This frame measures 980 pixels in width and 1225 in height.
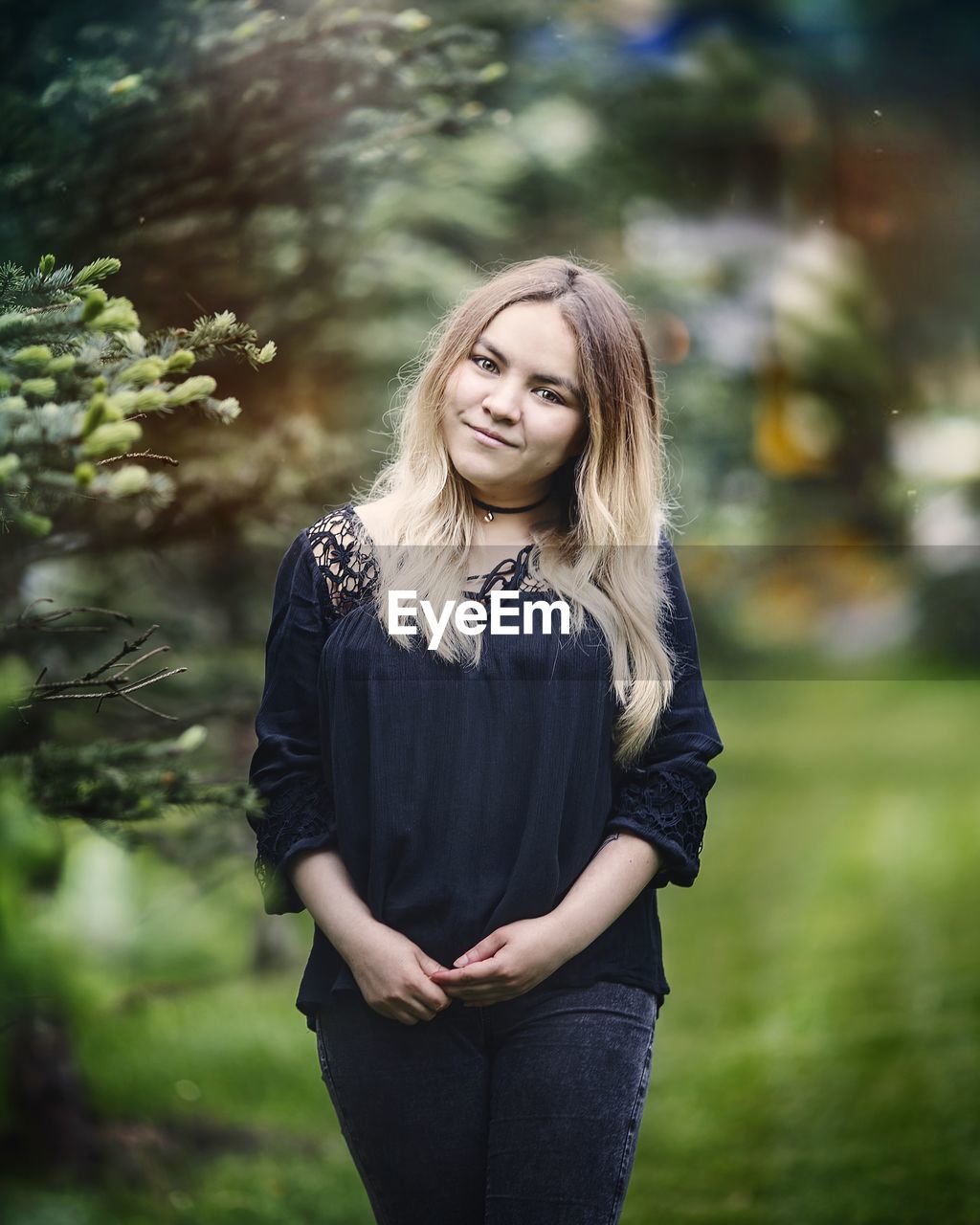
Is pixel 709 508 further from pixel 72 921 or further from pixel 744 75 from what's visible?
pixel 72 921

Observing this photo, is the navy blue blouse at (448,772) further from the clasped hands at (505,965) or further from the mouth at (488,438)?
the mouth at (488,438)

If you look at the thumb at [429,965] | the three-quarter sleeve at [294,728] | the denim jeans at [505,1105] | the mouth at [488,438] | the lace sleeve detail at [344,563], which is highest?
the mouth at [488,438]

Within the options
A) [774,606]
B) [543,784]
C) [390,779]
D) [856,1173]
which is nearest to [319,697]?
[390,779]

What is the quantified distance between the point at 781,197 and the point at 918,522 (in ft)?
1.75

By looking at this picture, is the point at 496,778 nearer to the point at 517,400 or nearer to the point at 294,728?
the point at 294,728

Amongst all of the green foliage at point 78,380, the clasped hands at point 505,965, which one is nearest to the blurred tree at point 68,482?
the green foliage at point 78,380

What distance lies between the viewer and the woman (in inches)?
40.0

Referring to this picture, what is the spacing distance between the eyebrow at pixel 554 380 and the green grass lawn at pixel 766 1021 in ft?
2.30

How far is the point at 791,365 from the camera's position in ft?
6.36

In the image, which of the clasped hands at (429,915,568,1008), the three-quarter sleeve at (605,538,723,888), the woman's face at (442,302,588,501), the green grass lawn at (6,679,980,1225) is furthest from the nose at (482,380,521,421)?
the green grass lawn at (6,679,980,1225)

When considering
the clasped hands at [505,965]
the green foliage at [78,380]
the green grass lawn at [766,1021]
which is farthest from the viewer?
the green grass lawn at [766,1021]

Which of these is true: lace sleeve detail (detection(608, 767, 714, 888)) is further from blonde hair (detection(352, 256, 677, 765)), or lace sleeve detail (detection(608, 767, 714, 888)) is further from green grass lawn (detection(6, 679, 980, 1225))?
green grass lawn (detection(6, 679, 980, 1225))

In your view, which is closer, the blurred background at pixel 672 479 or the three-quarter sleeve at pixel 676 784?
the three-quarter sleeve at pixel 676 784

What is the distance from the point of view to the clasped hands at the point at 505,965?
3.28 feet
